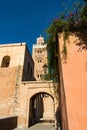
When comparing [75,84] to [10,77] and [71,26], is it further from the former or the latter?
[10,77]

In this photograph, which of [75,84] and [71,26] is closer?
[75,84]

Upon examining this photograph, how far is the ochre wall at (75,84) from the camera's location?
12.1ft

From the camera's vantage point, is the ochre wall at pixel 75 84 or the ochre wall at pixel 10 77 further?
the ochre wall at pixel 10 77

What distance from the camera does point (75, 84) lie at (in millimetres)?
4129

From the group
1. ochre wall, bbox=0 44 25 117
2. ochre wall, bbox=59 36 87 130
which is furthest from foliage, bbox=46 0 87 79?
ochre wall, bbox=0 44 25 117

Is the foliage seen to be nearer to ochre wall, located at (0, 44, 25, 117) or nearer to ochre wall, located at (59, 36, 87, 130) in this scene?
ochre wall, located at (59, 36, 87, 130)

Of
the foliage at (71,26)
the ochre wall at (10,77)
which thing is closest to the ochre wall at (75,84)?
the foliage at (71,26)

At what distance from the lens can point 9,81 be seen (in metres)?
15.0

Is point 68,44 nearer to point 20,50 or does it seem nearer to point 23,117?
point 23,117

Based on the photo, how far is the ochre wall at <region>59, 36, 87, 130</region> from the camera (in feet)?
12.1

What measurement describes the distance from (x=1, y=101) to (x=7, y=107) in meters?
0.89

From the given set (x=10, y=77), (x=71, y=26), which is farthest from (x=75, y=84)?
(x=10, y=77)

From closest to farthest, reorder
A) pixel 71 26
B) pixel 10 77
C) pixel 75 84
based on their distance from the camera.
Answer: pixel 75 84, pixel 71 26, pixel 10 77

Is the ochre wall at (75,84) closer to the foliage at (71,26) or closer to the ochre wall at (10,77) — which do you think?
the foliage at (71,26)
